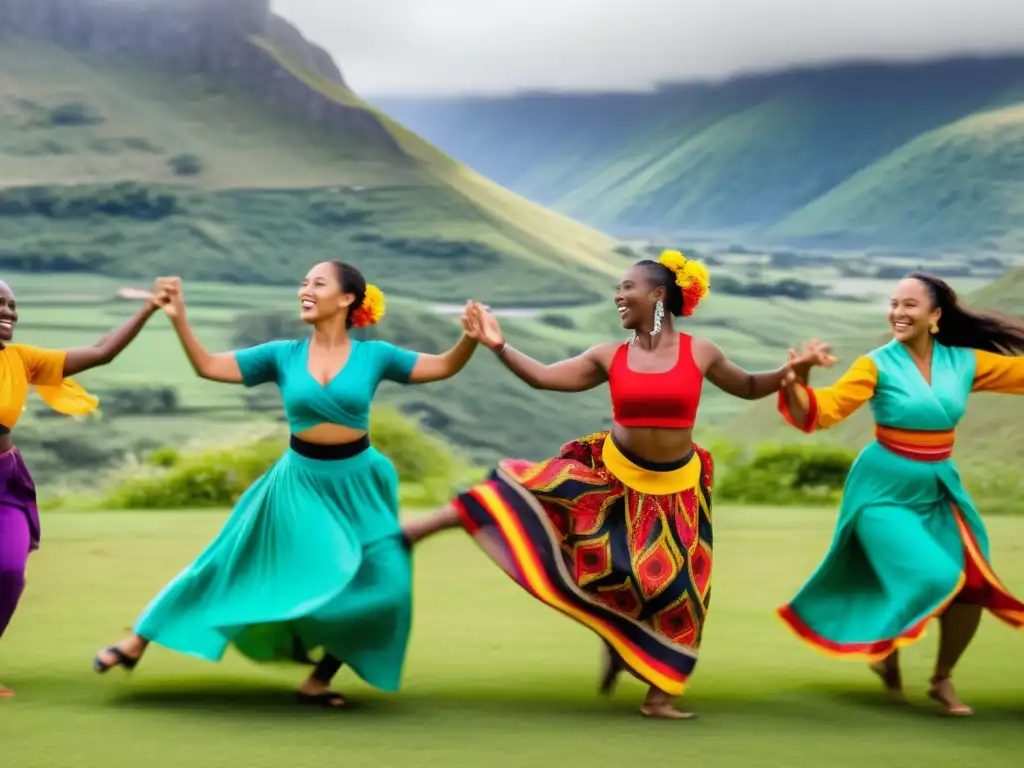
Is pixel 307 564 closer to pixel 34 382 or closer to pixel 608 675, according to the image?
pixel 608 675

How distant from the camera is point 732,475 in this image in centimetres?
1084

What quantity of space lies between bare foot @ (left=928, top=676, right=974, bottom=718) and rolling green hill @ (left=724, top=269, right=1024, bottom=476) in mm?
6032

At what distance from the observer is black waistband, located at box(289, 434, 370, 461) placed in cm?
471

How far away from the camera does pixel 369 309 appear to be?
4.94 metres

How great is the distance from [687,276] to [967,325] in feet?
3.11

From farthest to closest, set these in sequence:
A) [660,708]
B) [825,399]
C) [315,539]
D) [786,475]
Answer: [786,475], [825,399], [315,539], [660,708]

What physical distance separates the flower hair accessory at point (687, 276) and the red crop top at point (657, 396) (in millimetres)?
254

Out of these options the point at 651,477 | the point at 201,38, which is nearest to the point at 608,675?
the point at 651,477

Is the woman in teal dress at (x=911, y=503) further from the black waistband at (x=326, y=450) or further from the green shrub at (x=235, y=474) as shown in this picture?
the green shrub at (x=235, y=474)

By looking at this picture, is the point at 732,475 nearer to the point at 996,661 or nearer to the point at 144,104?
the point at 996,661

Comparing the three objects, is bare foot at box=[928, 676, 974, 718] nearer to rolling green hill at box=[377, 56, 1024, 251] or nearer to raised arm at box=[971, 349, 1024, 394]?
raised arm at box=[971, 349, 1024, 394]

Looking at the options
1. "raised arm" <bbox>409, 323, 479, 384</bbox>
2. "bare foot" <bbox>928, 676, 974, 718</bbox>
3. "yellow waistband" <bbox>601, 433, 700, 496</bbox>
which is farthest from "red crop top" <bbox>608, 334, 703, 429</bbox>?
"bare foot" <bbox>928, 676, 974, 718</bbox>

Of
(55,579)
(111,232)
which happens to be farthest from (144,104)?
(55,579)

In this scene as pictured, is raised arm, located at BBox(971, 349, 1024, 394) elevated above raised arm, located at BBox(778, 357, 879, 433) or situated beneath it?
elevated above
